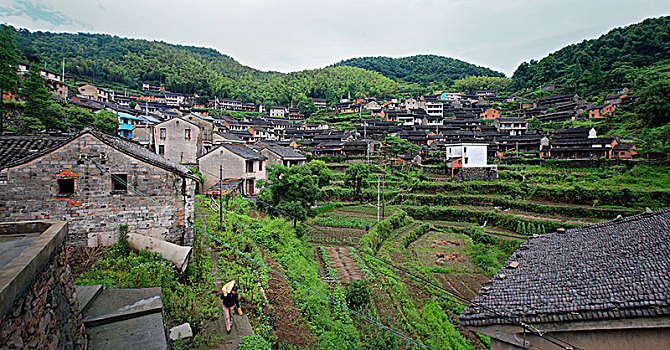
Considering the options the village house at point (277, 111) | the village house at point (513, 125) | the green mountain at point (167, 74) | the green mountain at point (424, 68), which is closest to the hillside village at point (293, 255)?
the village house at point (513, 125)

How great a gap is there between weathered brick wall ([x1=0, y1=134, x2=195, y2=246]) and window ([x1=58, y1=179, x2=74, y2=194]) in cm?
11

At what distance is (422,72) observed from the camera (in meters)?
159

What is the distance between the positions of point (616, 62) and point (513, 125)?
36.0 m

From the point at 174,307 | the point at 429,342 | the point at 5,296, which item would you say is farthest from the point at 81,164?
the point at 429,342

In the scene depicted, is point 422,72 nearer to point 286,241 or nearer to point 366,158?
point 366,158

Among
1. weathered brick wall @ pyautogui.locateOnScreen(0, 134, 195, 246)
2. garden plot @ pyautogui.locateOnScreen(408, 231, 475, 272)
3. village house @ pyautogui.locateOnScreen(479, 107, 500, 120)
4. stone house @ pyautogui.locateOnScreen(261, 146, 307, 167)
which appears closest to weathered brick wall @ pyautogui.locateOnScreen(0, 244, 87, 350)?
weathered brick wall @ pyautogui.locateOnScreen(0, 134, 195, 246)

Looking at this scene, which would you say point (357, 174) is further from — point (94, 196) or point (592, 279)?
point (592, 279)

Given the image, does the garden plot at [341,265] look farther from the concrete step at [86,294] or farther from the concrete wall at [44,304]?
the concrete wall at [44,304]

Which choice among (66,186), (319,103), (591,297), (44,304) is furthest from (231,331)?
(319,103)

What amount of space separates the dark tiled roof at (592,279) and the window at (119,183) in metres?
10.6

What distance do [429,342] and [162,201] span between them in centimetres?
1090

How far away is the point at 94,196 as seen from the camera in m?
9.57

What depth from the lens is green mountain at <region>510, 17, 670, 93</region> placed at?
65.4m

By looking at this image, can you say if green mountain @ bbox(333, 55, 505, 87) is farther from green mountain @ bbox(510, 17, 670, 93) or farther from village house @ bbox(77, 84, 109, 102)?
village house @ bbox(77, 84, 109, 102)
